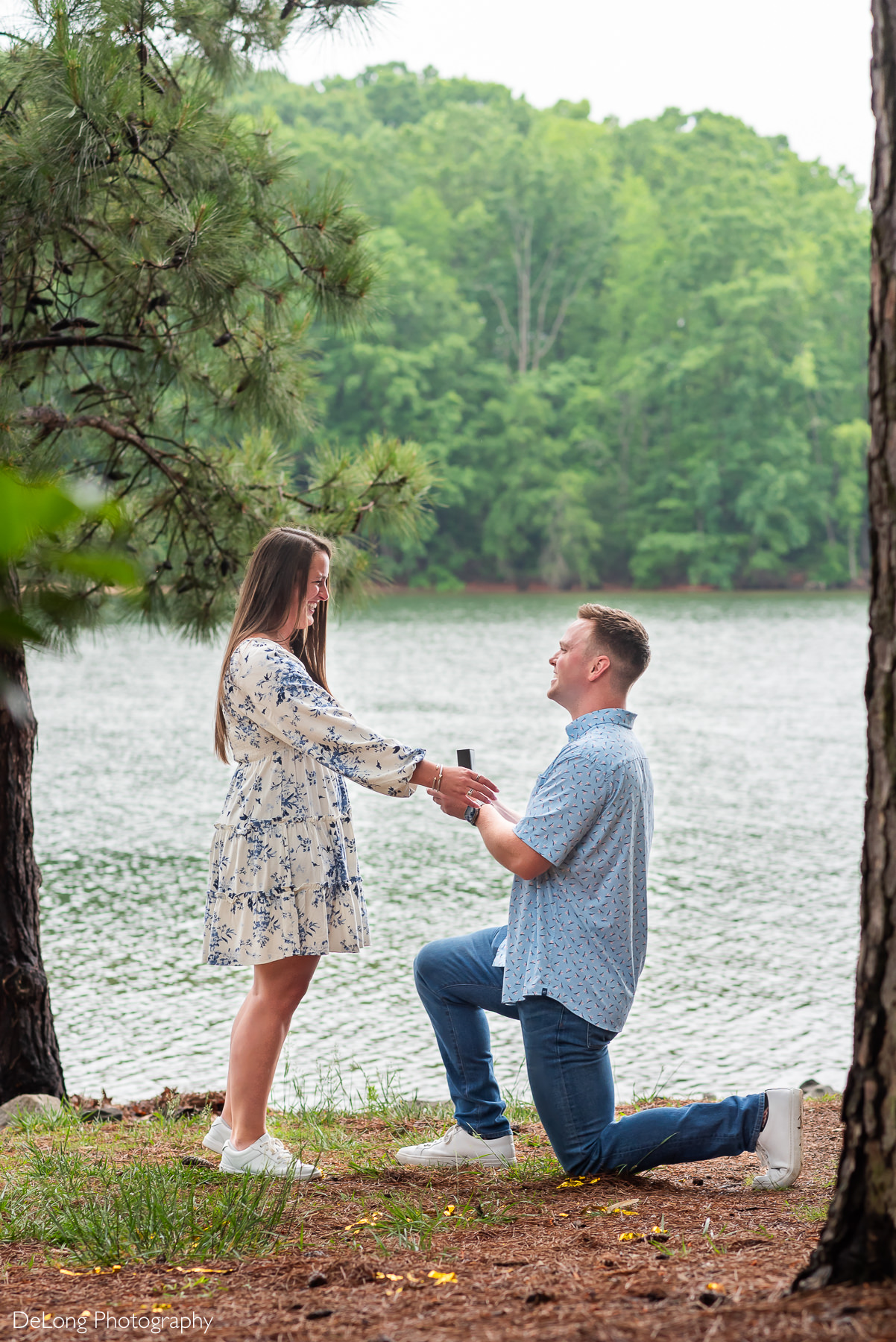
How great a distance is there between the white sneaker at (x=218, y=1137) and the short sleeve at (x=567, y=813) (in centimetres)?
117

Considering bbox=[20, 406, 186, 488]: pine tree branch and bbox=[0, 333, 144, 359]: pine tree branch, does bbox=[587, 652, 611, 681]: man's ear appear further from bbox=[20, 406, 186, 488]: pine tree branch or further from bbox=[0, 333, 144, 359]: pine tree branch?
bbox=[0, 333, 144, 359]: pine tree branch

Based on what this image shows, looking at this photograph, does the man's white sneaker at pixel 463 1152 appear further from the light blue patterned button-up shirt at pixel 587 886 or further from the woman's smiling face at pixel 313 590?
the woman's smiling face at pixel 313 590

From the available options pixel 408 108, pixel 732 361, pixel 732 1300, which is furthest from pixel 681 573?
pixel 732 1300

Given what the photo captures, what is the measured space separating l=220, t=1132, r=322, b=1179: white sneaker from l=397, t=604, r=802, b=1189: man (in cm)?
61

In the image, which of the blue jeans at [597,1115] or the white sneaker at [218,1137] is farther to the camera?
the white sneaker at [218,1137]

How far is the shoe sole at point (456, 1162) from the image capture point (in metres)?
3.31

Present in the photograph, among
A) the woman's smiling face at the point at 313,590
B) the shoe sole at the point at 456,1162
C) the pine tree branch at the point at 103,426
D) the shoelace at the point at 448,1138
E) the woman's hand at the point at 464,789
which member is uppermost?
the pine tree branch at the point at 103,426

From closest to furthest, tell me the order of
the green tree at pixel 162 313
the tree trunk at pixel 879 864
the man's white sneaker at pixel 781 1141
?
the tree trunk at pixel 879 864
the man's white sneaker at pixel 781 1141
the green tree at pixel 162 313

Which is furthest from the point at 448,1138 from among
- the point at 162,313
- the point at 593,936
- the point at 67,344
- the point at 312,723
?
the point at 162,313

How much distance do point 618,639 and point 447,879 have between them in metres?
6.60

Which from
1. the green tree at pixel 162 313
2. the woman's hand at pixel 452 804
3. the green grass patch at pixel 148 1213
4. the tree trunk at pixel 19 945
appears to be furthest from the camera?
the tree trunk at pixel 19 945

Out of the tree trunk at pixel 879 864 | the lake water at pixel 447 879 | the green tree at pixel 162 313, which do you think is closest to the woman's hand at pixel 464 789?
the tree trunk at pixel 879 864

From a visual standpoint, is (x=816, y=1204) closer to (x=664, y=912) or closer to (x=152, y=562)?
(x=152, y=562)

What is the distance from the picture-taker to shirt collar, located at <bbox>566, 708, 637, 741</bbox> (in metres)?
3.17
